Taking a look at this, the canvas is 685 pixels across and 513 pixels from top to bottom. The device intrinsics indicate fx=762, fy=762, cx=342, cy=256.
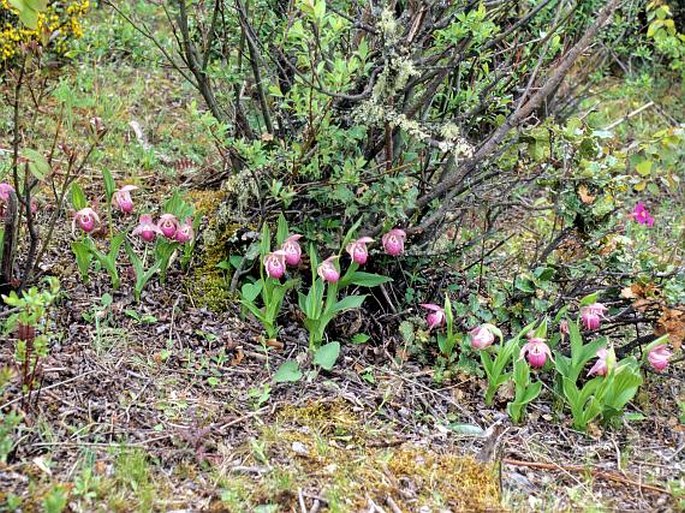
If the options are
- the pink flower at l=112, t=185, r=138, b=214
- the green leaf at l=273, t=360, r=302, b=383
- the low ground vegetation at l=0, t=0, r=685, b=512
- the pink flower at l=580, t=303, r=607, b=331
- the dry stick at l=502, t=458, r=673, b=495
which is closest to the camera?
the low ground vegetation at l=0, t=0, r=685, b=512

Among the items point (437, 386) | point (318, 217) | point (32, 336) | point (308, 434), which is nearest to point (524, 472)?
point (437, 386)

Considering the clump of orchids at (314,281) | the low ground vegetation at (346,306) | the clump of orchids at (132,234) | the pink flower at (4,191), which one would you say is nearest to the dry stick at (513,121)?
the low ground vegetation at (346,306)

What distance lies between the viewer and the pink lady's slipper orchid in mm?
2516

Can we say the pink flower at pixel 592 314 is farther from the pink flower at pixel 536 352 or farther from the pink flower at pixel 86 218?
the pink flower at pixel 86 218

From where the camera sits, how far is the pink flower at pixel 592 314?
2.59 meters

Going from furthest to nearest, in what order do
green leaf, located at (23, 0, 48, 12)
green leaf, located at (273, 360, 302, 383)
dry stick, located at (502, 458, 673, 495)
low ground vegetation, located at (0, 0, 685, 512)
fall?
green leaf, located at (273, 360, 302, 383) < dry stick, located at (502, 458, 673, 495) < low ground vegetation, located at (0, 0, 685, 512) < green leaf, located at (23, 0, 48, 12)

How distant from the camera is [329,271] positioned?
252 cm

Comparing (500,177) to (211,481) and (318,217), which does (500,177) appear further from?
(211,481)

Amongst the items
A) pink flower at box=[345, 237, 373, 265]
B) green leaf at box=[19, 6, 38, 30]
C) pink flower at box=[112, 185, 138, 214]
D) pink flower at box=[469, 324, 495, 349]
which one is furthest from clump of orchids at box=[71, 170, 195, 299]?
pink flower at box=[469, 324, 495, 349]

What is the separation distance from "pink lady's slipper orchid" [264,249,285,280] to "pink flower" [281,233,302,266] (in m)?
0.02

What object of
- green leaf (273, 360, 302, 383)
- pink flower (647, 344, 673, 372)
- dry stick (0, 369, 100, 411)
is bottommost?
dry stick (0, 369, 100, 411)

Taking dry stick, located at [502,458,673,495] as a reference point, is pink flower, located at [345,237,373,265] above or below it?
above

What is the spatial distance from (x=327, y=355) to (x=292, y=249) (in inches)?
14.7

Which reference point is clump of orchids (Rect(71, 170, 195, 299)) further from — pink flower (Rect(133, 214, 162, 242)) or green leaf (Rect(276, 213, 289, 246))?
green leaf (Rect(276, 213, 289, 246))
